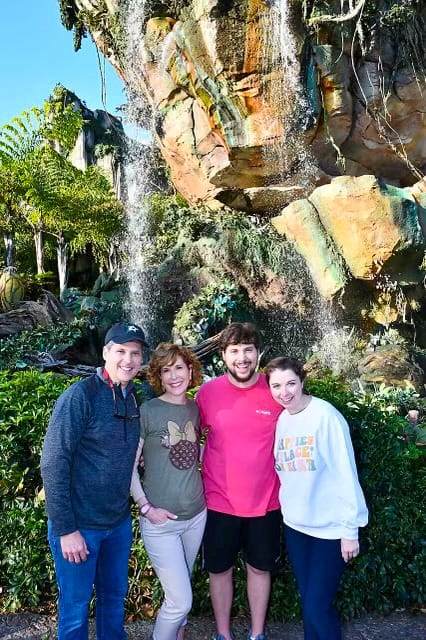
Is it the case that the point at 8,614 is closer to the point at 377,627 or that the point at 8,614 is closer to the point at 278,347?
the point at 377,627

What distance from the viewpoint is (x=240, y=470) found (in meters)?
2.85

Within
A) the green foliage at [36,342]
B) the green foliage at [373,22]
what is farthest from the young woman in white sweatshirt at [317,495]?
the green foliage at [373,22]

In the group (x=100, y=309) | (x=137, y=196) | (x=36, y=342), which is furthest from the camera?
(x=137, y=196)

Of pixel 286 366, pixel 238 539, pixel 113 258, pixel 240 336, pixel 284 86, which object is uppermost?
pixel 284 86

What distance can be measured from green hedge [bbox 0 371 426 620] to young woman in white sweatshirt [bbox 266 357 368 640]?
28.2 inches

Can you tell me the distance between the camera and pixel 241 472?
2.85m

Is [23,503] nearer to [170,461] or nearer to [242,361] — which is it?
[170,461]

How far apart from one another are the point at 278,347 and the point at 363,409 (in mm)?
6413

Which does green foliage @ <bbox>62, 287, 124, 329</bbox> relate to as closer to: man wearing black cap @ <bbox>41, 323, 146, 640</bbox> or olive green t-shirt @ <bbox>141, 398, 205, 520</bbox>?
olive green t-shirt @ <bbox>141, 398, 205, 520</bbox>

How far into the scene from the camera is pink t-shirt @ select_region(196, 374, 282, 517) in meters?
2.85

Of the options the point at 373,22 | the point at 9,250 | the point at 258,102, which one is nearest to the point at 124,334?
the point at 258,102

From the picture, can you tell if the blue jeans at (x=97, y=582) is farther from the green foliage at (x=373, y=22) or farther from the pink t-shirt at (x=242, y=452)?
the green foliage at (x=373, y=22)

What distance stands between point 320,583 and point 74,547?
1.16 metres

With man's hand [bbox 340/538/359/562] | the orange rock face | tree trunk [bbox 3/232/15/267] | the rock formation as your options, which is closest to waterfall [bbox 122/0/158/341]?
the orange rock face
